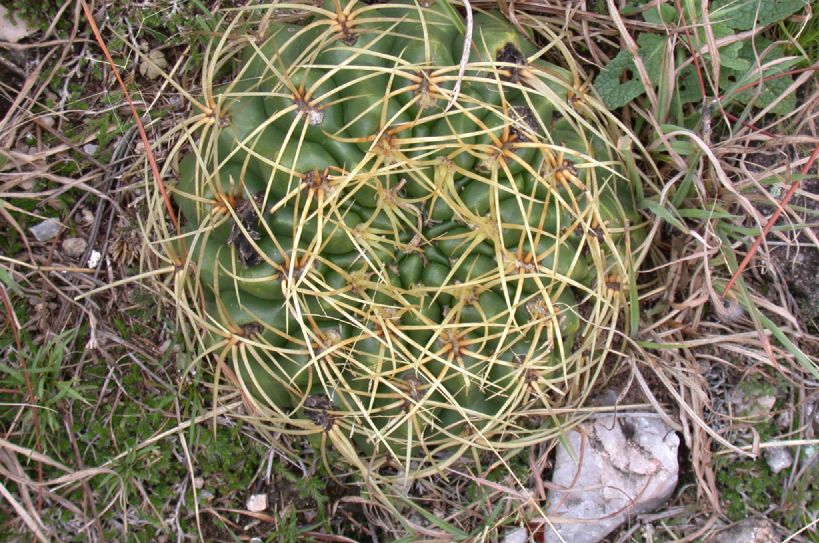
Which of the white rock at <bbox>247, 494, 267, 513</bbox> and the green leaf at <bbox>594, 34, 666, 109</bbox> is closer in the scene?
the green leaf at <bbox>594, 34, 666, 109</bbox>

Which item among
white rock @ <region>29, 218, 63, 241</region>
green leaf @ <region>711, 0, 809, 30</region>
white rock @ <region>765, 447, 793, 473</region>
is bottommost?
white rock @ <region>765, 447, 793, 473</region>

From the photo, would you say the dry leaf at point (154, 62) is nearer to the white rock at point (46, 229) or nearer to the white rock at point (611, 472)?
the white rock at point (46, 229)

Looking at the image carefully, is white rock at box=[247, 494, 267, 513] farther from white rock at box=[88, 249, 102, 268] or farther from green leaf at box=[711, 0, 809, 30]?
green leaf at box=[711, 0, 809, 30]

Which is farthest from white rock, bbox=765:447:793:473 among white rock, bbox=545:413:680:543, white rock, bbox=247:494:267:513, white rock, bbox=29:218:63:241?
white rock, bbox=29:218:63:241

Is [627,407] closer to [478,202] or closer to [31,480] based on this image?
[478,202]

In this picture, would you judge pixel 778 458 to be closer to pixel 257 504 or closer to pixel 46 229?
pixel 257 504

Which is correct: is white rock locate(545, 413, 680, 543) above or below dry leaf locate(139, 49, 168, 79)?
below

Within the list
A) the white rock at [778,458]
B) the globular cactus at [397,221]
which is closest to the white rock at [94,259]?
the globular cactus at [397,221]
